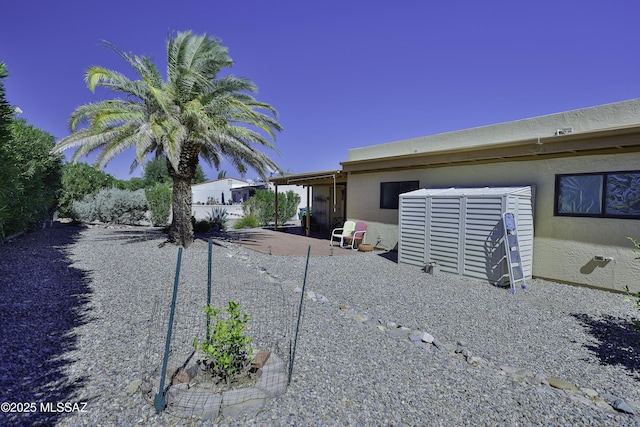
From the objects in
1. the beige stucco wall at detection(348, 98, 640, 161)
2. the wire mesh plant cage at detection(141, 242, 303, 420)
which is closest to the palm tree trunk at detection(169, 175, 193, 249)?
the wire mesh plant cage at detection(141, 242, 303, 420)

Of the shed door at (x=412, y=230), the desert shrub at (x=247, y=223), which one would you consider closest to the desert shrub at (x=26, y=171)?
the desert shrub at (x=247, y=223)

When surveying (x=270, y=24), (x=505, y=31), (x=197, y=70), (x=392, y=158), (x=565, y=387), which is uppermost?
(x=270, y=24)

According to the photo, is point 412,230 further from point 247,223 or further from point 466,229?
point 247,223

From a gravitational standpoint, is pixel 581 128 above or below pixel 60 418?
above

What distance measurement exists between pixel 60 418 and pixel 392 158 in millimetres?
10422

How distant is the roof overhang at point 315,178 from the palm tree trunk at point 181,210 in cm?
568

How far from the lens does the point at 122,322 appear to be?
15.5ft

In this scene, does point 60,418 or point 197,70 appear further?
point 197,70

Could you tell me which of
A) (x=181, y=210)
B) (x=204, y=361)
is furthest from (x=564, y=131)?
(x=181, y=210)

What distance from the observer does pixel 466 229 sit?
8367mm

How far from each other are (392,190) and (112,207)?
15.9 m

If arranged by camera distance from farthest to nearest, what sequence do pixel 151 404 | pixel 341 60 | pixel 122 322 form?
pixel 341 60, pixel 122 322, pixel 151 404

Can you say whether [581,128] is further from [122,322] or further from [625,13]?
[122,322]

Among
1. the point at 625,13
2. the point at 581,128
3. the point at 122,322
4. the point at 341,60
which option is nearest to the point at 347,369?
the point at 122,322
